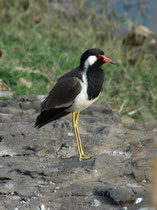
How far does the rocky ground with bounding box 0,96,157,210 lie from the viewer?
3136 millimetres

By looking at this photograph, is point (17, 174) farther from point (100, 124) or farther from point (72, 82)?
point (100, 124)

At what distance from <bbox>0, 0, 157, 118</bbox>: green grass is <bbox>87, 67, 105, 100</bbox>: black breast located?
1804 millimetres

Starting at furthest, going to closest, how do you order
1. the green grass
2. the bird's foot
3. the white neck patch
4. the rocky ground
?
the green grass
the white neck patch
the bird's foot
the rocky ground

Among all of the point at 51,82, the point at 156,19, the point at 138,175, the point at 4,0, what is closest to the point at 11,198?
the point at 138,175

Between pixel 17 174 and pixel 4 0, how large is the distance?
5.13m

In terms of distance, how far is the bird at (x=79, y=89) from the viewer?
12.4ft

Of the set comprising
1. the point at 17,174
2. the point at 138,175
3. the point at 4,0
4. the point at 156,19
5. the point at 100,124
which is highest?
the point at 156,19

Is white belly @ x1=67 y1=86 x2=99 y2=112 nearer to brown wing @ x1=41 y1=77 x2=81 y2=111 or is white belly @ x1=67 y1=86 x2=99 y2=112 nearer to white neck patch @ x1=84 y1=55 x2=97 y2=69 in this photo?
brown wing @ x1=41 y1=77 x2=81 y2=111

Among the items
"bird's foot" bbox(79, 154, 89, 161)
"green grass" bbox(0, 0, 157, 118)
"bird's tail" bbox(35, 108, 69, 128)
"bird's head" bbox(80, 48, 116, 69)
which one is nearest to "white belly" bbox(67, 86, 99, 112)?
"bird's tail" bbox(35, 108, 69, 128)

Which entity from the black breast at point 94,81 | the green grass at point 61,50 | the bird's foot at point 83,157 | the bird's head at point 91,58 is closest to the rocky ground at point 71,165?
the bird's foot at point 83,157

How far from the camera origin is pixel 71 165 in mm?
3619

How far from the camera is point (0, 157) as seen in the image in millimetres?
3832

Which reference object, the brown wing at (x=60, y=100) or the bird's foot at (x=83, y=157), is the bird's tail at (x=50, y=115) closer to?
the brown wing at (x=60, y=100)

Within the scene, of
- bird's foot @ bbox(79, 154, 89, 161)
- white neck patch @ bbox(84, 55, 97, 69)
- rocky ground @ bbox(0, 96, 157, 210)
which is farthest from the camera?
white neck patch @ bbox(84, 55, 97, 69)
